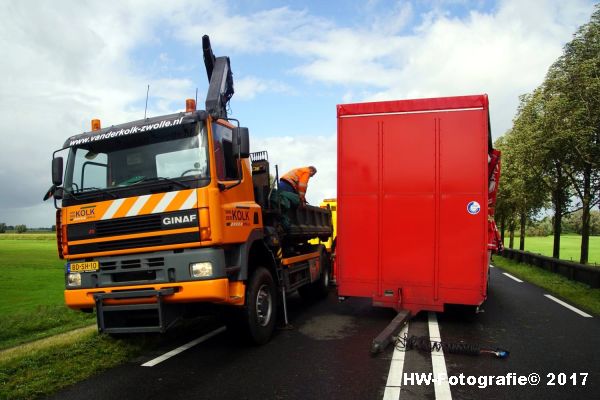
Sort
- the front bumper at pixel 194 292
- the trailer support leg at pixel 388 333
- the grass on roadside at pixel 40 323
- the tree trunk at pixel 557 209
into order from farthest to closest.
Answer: the tree trunk at pixel 557 209
the grass on roadside at pixel 40 323
the trailer support leg at pixel 388 333
the front bumper at pixel 194 292

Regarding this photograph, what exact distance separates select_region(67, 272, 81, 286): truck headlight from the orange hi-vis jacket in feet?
14.1

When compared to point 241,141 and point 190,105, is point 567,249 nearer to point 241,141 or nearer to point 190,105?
point 241,141

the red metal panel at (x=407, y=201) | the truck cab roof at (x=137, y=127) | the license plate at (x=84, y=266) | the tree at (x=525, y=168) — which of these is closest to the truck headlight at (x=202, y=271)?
the license plate at (x=84, y=266)

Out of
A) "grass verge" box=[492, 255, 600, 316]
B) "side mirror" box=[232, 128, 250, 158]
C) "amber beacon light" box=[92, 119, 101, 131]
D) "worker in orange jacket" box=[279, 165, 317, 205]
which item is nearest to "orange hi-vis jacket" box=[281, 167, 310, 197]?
"worker in orange jacket" box=[279, 165, 317, 205]

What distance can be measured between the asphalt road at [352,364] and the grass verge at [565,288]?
221cm

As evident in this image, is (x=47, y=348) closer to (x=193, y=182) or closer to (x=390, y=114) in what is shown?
(x=193, y=182)

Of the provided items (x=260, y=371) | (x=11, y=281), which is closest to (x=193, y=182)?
(x=260, y=371)

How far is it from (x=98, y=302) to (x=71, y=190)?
153 centimetres

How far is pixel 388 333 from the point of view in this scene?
239 inches

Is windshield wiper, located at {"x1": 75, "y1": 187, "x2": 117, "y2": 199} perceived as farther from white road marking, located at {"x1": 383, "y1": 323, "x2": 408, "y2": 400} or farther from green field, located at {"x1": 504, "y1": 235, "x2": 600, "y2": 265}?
green field, located at {"x1": 504, "y1": 235, "x2": 600, "y2": 265}

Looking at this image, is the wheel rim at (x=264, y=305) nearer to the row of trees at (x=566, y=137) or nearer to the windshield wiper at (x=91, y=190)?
the windshield wiper at (x=91, y=190)

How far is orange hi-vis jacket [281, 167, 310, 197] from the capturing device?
9.09 meters

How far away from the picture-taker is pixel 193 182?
555cm

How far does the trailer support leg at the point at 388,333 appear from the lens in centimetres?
566
